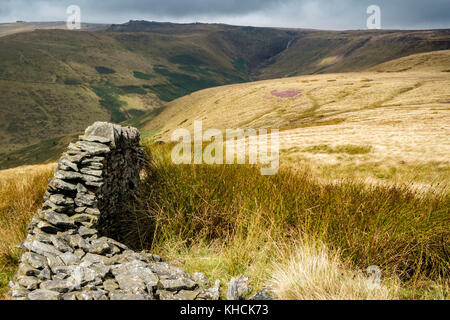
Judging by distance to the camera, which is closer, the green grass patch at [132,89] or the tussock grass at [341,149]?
the tussock grass at [341,149]

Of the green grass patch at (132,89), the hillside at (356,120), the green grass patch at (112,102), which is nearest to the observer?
the hillside at (356,120)

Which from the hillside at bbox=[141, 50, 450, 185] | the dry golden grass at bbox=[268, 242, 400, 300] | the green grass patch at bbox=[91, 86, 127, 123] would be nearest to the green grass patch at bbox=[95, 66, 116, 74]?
the green grass patch at bbox=[91, 86, 127, 123]

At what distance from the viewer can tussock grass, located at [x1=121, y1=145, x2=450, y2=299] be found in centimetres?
396

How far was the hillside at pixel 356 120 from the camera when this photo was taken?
528 inches

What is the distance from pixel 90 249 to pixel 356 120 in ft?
97.6

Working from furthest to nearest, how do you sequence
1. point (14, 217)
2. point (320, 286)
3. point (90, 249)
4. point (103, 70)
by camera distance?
point (103, 70), point (14, 217), point (90, 249), point (320, 286)

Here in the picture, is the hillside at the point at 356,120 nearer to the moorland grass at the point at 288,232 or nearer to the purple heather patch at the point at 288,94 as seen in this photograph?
the purple heather patch at the point at 288,94

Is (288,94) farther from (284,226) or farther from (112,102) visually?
(112,102)

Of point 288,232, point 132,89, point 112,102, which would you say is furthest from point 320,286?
point 132,89

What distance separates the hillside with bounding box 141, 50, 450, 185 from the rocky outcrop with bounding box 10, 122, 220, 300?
5.47 m

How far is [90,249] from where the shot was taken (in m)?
4.18

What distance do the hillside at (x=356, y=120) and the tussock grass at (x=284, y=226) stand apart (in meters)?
1.87

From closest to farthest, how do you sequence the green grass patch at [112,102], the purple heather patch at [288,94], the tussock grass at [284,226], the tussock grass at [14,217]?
the tussock grass at [284,226] → the tussock grass at [14,217] → the purple heather patch at [288,94] → the green grass patch at [112,102]

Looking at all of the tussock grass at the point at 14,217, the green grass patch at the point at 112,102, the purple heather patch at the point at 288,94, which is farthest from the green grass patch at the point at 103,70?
the tussock grass at the point at 14,217
